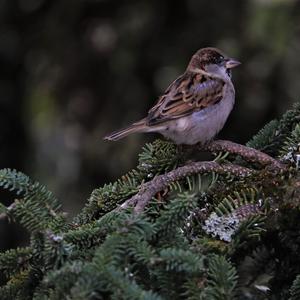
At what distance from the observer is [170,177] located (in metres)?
1.99

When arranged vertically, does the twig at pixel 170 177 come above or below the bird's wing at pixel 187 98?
below

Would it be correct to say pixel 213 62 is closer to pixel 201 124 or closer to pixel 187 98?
pixel 187 98

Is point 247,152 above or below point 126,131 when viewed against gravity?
below

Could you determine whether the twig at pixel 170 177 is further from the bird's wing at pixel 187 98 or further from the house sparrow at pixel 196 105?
the bird's wing at pixel 187 98

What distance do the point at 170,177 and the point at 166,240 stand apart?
31cm

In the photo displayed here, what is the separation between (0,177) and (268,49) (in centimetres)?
220

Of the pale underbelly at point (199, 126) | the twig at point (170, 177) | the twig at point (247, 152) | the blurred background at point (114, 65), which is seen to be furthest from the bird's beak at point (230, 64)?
the twig at point (170, 177)

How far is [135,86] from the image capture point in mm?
4195

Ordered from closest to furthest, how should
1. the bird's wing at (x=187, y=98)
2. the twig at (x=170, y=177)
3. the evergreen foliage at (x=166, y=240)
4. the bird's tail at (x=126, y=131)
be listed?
the evergreen foliage at (x=166, y=240) < the twig at (x=170, y=177) < the bird's tail at (x=126, y=131) < the bird's wing at (x=187, y=98)

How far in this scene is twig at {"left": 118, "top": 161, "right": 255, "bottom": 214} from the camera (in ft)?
6.25

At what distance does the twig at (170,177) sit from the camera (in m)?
1.90

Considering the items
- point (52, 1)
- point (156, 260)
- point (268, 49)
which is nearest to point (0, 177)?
point (156, 260)

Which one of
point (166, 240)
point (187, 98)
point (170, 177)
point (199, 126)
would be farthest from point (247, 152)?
point (187, 98)

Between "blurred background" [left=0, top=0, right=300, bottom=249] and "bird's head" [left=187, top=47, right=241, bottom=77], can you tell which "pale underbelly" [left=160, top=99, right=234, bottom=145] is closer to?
"bird's head" [left=187, top=47, right=241, bottom=77]
